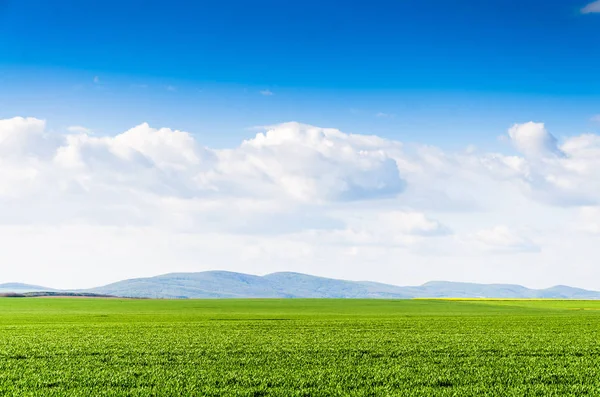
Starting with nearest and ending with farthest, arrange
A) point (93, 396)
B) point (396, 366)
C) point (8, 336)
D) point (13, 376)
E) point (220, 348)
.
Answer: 1. point (93, 396)
2. point (13, 376)
3. point (396, 366)
4. point (220, 348)
5. point (8, 336)

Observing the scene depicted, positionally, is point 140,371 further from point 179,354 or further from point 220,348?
point 220,348

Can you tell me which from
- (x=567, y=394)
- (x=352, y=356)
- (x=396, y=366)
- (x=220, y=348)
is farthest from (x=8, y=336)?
(x=567, y=394)

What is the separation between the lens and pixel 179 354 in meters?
28.0

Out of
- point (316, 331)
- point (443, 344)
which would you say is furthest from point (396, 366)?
point (316, 331)

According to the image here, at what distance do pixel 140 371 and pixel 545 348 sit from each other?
19.9 meters

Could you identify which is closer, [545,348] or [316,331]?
[545,348]

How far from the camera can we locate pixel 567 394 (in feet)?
60.9

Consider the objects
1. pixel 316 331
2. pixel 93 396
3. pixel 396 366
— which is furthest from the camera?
pixel 316 331

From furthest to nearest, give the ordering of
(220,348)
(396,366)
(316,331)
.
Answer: (316,331) < (220,348) < (396,366)

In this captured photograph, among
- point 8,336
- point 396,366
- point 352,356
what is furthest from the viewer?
point 8,336

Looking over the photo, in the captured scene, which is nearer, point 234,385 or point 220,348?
point 234,385

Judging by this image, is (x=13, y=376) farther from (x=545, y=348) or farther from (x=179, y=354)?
(x=545, y=348)

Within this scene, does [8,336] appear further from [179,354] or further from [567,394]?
[567,394]

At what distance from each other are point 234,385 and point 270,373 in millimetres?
2498
